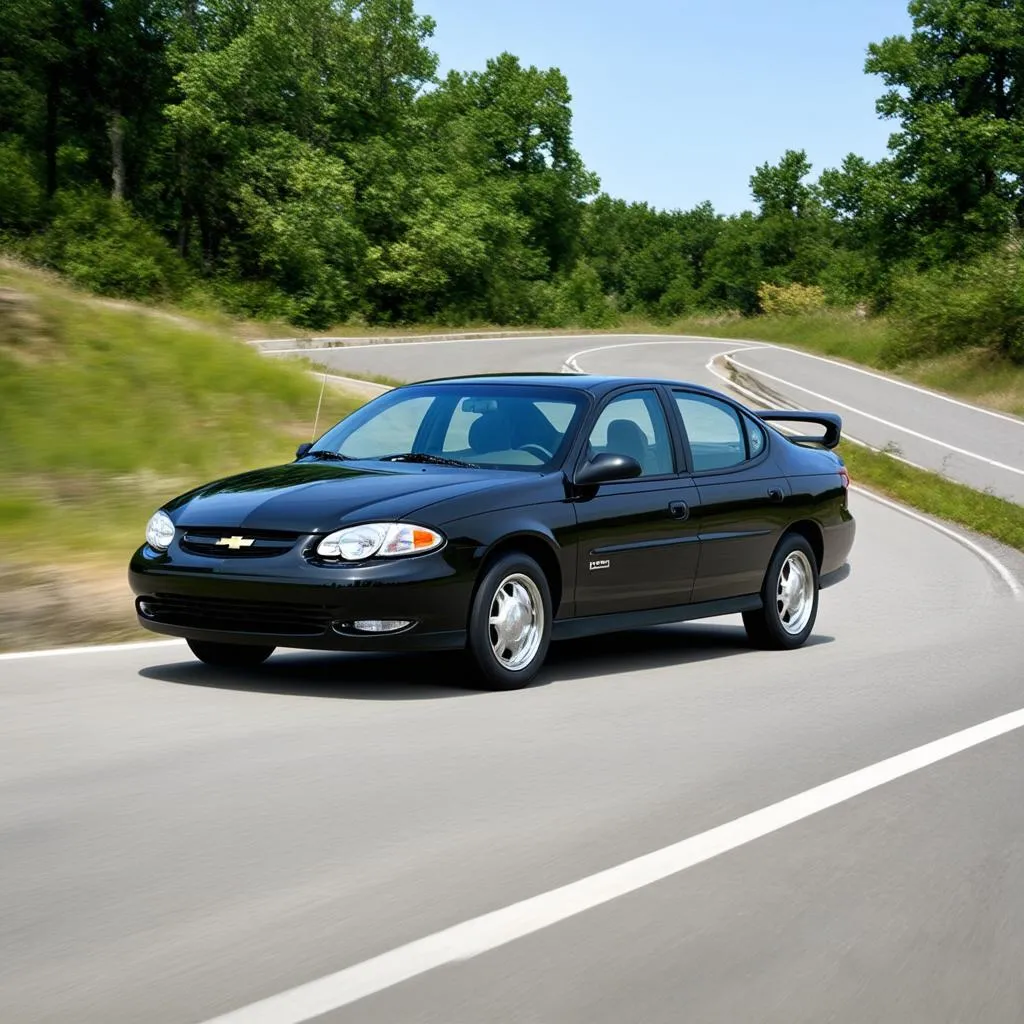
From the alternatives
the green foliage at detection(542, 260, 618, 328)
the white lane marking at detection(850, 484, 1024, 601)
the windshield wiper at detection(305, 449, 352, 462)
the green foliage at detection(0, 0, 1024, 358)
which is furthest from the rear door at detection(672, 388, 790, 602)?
the green foliage at detection(542, 260, 618, 328)

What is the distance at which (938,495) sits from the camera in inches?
915

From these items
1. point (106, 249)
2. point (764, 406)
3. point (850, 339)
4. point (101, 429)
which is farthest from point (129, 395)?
point (850, 339)

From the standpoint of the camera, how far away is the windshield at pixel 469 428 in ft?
29.6

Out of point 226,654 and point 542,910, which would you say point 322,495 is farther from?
point 542,910

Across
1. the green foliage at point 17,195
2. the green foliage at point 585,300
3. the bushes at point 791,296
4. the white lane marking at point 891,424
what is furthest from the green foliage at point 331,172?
the green foliage at point 585,300

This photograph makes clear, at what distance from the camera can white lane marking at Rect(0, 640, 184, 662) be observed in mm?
8742

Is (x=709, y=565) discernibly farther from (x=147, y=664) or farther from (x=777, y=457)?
(x=147, y=664)

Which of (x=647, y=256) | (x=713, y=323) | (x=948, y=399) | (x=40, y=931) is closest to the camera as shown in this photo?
(x=40, y=931)

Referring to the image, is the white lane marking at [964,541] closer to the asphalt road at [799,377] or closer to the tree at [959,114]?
the asphalt road at [799,377]

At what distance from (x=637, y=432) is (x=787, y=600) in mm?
1708

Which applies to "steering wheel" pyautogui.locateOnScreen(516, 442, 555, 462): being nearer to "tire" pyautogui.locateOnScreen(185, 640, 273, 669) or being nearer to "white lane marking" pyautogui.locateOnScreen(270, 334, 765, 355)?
"tire" pyautogui.locateOnScreen(185, 640, 273, 669)

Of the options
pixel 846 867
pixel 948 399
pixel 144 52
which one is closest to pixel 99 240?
pixel 144 52

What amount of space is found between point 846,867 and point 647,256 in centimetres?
13948

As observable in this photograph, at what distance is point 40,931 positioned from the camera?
4.29 meters
